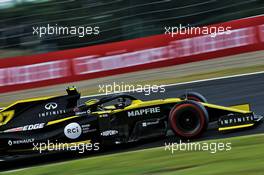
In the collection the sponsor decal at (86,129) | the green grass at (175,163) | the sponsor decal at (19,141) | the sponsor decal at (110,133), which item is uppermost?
the sponsor decal at (86,129)

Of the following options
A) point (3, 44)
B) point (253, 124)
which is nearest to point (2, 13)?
point (3, 44)

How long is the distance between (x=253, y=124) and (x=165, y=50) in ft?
22.9

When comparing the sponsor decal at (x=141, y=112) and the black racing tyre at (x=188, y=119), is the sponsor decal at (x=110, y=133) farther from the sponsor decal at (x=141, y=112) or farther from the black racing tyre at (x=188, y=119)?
the black racing tyre at (x=188, y=119)

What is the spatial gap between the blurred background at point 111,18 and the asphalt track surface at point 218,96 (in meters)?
3.67

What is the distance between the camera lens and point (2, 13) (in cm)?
1814

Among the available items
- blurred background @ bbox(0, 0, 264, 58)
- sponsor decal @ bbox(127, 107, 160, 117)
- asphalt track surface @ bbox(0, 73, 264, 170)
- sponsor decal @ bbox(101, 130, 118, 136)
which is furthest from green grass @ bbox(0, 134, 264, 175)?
blurred background @ bbox(0, 0, 264, 58)

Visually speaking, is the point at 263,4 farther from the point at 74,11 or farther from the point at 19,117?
the point at 19,117

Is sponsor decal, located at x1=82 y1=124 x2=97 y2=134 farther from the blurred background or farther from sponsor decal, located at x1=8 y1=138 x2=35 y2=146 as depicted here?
the blurred background

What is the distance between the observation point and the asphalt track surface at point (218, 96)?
7887mm

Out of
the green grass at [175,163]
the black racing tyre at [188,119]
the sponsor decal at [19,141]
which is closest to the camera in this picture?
the green grass at [175,163]

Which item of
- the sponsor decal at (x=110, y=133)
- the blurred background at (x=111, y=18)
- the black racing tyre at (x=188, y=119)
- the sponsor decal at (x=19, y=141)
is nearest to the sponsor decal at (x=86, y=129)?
the sponsor decal at (x=110, y=133)

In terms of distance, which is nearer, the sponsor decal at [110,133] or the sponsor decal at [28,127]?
the sponsor decal at [110,133]

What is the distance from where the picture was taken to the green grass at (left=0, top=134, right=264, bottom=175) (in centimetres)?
589

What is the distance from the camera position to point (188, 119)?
7547mm
